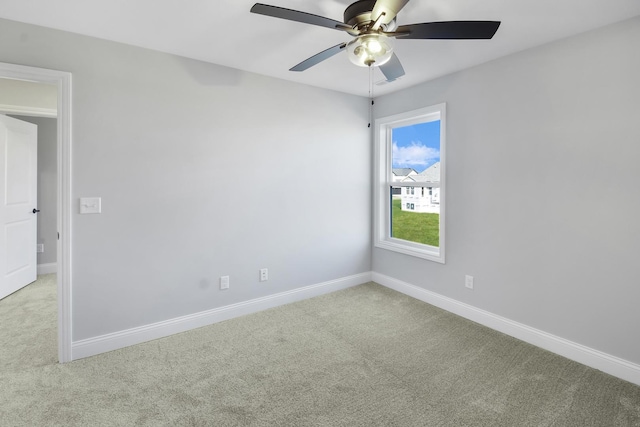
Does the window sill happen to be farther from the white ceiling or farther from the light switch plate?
the light switch plate

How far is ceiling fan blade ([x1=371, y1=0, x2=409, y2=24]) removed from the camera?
1.46m

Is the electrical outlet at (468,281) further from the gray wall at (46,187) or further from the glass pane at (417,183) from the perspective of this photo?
the gray wall at (46,187)

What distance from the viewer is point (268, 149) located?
329 centimetres

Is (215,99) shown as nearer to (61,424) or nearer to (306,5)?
(306,5)

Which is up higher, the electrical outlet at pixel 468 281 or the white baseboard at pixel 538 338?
the electrical outlet at pixel 468 281

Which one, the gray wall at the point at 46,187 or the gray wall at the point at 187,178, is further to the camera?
the gray wall at the point at 46,187

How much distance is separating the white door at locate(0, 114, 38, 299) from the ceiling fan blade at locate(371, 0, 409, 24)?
423 centimetres

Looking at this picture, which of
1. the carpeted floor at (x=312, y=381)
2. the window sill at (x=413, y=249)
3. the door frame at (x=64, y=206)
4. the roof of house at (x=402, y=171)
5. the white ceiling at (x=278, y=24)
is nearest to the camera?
the carpeted floor at (x=312, y=381)

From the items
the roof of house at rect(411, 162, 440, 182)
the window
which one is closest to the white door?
the window

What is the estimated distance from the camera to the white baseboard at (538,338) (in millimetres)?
2186

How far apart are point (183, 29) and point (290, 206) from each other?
1.87 meters

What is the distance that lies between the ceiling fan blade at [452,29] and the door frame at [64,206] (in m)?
2.37

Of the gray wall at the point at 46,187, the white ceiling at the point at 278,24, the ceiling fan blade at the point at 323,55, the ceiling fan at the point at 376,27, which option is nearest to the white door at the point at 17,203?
the gray wall at the point at 46,187

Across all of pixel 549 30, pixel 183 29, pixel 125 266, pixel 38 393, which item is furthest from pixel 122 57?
pixel 549 30
